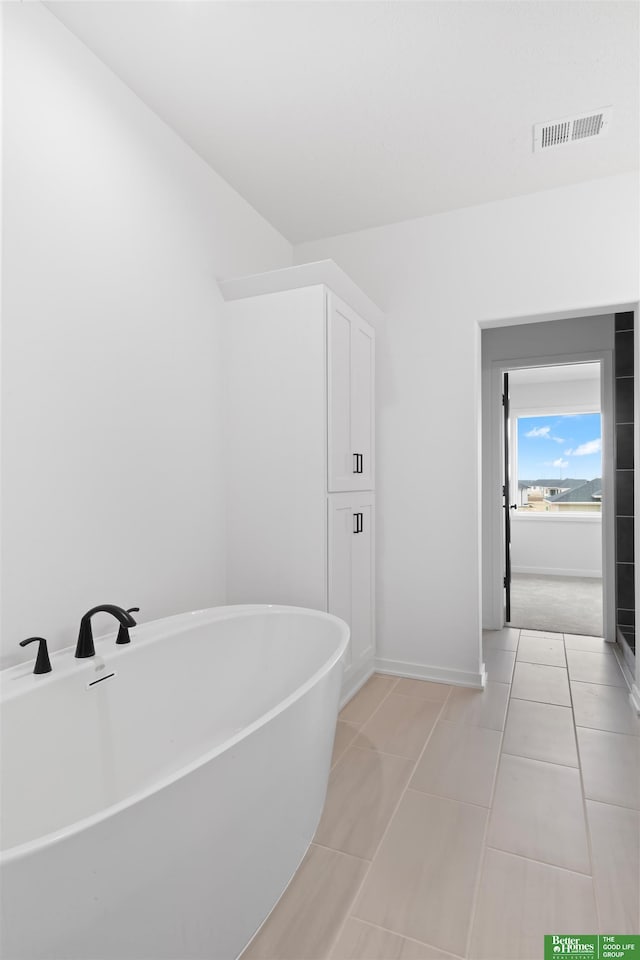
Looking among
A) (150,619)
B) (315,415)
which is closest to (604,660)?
(315,415)

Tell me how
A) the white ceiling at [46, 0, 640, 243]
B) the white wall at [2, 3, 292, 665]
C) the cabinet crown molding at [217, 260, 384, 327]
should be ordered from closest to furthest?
1. the white wall at [2, 3, 292, 665]
2. the white ceiling at [46, 0, 640, 243]
3. the cabinet crown molding at [217, 260, 384, 327]

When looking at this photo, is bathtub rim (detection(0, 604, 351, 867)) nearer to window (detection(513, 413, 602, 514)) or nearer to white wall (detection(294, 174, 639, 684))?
white wall (detection(294, 174, 639, 684))

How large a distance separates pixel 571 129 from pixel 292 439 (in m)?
1.89

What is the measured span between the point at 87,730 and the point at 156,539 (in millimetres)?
810

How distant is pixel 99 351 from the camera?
6.19 feet

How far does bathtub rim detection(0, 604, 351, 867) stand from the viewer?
2.65ft

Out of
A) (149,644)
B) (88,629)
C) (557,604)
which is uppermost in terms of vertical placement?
(88,629)

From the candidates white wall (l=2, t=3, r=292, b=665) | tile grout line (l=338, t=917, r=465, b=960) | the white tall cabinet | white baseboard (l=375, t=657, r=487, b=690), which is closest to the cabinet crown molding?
the white tall cabinet

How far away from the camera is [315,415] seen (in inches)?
96.7

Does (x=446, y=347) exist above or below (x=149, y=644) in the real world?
above

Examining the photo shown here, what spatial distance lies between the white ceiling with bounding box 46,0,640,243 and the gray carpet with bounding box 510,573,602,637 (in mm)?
3248

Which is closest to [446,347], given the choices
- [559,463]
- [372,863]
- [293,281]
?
[293,281]

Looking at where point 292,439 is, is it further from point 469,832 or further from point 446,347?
point 469,832

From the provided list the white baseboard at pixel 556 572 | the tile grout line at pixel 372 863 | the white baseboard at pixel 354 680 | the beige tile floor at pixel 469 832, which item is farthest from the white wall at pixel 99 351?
the white baseboard at pixel 556 572
